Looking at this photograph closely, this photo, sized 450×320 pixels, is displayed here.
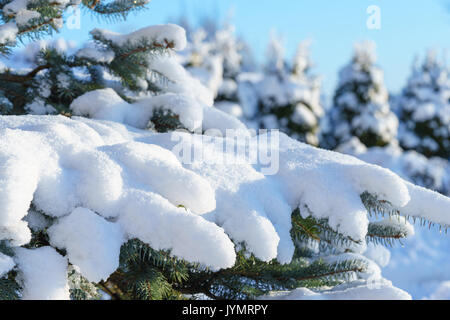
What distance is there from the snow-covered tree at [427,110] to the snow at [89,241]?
53.2 feet

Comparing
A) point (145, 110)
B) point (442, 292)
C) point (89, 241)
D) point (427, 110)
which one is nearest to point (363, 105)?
point (427, 110)

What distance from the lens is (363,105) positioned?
14.9 metres

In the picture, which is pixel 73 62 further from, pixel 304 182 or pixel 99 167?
pixel 304 182


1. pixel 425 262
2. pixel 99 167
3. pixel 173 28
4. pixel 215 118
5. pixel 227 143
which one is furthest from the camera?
pixel 425 262

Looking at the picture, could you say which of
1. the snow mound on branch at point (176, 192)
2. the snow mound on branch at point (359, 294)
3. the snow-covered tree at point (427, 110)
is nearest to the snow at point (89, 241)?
the snow mound on branch at point (176, 192)

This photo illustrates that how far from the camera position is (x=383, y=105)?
14.8 m

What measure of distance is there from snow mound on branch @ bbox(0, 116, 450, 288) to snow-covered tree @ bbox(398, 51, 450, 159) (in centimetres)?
1537

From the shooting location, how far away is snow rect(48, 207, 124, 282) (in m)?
1.18

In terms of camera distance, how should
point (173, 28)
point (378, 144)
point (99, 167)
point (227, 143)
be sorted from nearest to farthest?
1. point (99, 167)
2. point (227, 143)
3. point (173, 28)
4. point (378, 144)

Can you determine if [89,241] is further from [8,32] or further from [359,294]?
[8,32]

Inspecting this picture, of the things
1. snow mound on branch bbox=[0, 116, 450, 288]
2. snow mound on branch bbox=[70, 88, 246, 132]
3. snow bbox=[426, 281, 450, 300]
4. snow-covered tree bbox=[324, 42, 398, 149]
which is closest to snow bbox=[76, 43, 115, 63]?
snow mound on branch bbox=[70, 88, 246, 132]

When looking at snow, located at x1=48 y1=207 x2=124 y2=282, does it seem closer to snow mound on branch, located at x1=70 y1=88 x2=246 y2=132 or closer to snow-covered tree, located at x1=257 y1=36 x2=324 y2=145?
snow mound on branch, located at x1=70 y1=88 x2=246 y2=132

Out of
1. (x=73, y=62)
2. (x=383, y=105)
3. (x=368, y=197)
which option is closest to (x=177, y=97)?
(x=73, y=62)

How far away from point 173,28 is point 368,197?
1206mm
